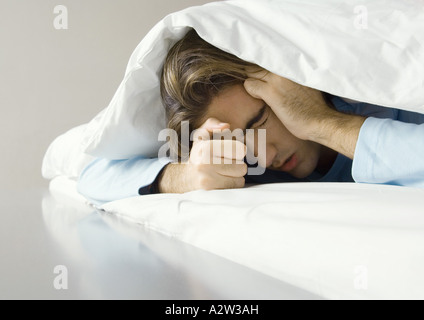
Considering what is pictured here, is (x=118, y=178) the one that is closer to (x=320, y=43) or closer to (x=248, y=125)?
(x=248, y=125)

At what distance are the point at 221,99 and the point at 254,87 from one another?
94 millimetres

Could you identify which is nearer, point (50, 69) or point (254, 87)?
point (254, 87)

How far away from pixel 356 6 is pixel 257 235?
399 millimetres

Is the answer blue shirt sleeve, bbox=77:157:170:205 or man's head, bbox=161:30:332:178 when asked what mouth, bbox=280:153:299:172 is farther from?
blue shirt sleeve, bbox=77:157:170:205

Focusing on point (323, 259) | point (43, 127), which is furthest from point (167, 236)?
point (43, 127)

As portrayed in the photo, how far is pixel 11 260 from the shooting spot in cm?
55

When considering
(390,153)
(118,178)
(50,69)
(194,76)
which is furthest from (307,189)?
(50,69)

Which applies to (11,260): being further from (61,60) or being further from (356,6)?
(61,60)

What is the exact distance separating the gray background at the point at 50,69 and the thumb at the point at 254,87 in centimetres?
185

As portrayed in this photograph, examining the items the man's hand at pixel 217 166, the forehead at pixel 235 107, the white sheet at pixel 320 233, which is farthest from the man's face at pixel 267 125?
the white sheet at pixel 320 233

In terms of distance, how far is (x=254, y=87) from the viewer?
2.97 ft

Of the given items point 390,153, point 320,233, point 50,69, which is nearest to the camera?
point 320,233

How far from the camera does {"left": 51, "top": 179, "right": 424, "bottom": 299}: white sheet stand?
408mm

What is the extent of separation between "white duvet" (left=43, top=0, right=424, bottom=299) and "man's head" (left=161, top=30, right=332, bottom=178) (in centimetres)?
4
